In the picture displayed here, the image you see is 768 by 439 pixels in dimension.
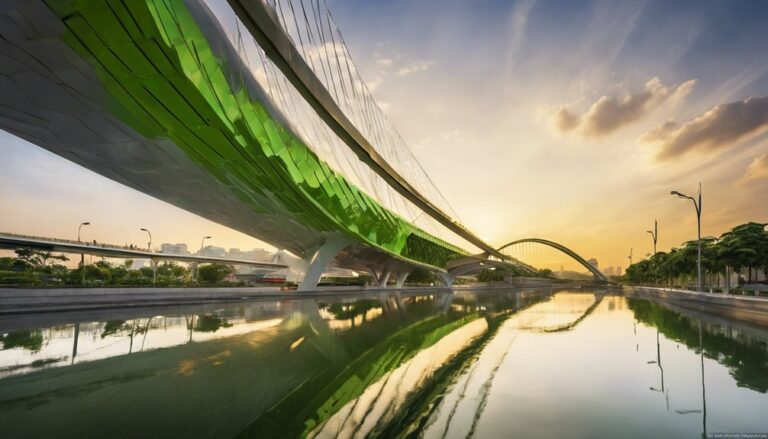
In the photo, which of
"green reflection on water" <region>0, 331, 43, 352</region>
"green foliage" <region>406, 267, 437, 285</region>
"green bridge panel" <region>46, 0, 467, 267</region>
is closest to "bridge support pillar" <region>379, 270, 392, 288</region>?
"green foliage" <region>406, 267, 437, 285</region>

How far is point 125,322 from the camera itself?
14.4m

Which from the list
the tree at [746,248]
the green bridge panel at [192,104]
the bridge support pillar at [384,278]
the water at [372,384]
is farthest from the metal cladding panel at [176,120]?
the tree at [746,248]

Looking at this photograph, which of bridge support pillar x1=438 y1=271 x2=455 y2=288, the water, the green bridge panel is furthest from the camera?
bridge support pillar x1=438 y1=271 x2=455 y2=288

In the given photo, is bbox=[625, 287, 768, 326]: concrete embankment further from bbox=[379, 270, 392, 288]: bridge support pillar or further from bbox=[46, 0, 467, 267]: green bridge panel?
bbox=[379, 270, 392, 288]: bridge support pillar

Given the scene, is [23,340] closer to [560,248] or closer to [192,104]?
[192,104]

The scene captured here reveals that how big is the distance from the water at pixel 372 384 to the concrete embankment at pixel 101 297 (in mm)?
5341

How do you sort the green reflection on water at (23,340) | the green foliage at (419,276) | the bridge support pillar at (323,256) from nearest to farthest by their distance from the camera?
1. the green reflection on water at (23,340)
2. the bridge support pillar at (323,256)
3. the green foliage at (419,276)

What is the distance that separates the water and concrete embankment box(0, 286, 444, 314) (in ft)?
17.5

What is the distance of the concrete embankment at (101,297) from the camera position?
16.8 meters

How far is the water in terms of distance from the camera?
486cm

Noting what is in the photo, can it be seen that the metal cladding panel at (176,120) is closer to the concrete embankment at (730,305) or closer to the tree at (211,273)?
the tree at (211,273)

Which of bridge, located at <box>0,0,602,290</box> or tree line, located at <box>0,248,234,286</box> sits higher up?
bridge, located at <box>0,0,602,290</box>

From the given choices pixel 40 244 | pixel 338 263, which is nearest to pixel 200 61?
pixel 40 244

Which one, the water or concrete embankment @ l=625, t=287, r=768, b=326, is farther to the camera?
concrete embankment @ l=625, t=287, r=768, b=326
